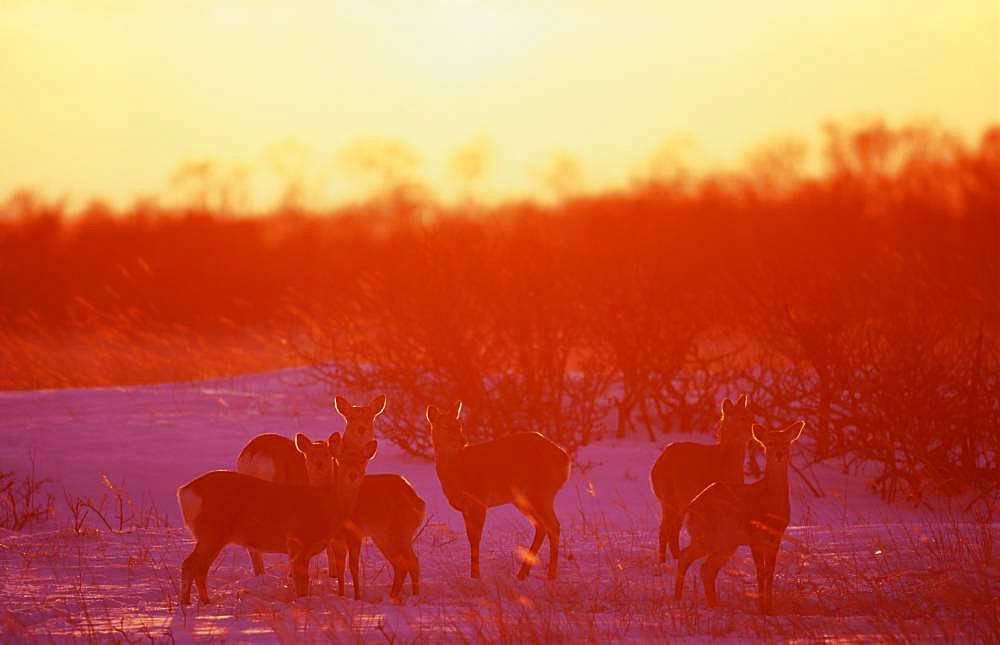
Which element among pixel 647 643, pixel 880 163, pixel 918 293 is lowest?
pixel 647 643

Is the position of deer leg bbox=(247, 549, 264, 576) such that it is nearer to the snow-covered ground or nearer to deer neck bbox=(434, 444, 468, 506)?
the snow-covered ground

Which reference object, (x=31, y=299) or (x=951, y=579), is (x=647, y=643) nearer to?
(x=951, y=579)

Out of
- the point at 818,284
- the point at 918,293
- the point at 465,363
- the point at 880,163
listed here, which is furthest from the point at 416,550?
the point at 880,163

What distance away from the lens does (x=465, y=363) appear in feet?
53.6

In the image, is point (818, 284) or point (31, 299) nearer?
point (818, 284)

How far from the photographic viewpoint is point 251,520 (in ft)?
30.1

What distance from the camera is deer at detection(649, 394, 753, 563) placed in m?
10.5

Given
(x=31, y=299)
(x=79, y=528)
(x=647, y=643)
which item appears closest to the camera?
(x=647, y=643)

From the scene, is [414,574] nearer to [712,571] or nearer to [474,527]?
[474,527]

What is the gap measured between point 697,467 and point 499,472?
1369 mm

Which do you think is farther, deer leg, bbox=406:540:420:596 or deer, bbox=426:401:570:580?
deer, bbox=426:401:570:580

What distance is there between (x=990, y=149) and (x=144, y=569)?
180ft

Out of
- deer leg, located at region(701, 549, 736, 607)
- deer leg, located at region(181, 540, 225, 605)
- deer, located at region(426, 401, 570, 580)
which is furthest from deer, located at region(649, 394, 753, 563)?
deer leg, located at region(181, 540, 225, 605)

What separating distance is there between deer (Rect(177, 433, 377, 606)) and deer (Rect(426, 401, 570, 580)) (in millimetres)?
1309
